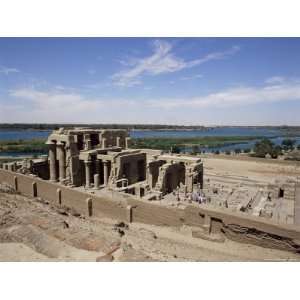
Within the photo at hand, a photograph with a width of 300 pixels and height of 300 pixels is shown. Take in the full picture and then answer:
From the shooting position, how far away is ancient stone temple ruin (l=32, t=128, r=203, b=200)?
22781mm

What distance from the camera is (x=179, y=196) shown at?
2172 centimetres

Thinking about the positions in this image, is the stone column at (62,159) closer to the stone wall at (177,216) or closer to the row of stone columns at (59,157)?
the row of stone columns at (59,157)

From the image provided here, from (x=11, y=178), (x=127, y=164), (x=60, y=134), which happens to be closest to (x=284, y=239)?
(x=127, y=164)

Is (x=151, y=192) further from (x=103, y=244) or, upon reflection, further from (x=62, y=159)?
(x=103, y=244)

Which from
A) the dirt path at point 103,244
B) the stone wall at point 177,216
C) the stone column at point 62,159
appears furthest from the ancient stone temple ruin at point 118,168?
the dirt path at point 103,244

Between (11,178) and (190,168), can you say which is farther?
(11,178)

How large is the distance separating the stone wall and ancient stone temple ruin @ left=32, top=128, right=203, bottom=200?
3364mm

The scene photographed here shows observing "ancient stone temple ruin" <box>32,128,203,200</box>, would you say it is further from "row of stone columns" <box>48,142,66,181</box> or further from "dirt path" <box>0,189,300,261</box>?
"dirt path" <box>0,189,300,261</box>

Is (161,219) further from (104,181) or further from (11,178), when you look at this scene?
(11,178)

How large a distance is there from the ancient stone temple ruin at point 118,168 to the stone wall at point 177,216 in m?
3.36

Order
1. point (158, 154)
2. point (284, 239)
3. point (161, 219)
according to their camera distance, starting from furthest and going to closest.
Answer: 1. point (158, 154)
2. point (161, 219)
3. point (284, 239)

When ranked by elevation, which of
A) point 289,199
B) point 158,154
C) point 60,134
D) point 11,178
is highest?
point 60,134

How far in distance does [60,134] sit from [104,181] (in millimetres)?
6382

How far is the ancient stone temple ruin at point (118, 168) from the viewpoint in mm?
22781
